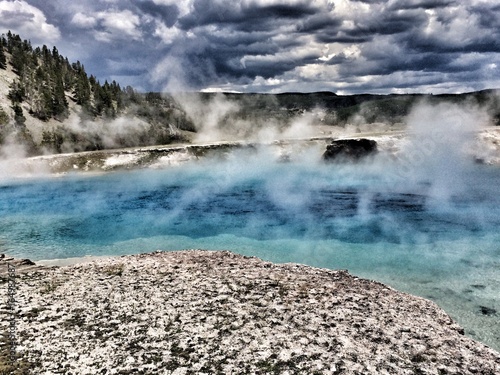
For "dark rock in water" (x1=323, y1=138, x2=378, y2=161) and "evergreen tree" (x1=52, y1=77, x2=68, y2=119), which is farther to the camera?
"evergreen tree" (x1=52, y1=77, x2=68, y2=119)

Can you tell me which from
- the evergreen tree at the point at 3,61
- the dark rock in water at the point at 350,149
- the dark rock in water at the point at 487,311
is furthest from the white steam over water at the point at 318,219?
the evergreen tree at the point at 3,61

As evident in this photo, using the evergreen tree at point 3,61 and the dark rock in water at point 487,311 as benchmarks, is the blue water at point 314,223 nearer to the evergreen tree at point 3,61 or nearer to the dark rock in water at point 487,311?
the dark rock in water at point 487,311

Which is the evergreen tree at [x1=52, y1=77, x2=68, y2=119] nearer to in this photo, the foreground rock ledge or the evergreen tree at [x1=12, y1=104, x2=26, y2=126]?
the evergreen tree at [x1=12, y1=104, x2=26, y2=126]

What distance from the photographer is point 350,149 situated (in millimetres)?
84562

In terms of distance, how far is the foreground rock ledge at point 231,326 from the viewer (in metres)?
11.3

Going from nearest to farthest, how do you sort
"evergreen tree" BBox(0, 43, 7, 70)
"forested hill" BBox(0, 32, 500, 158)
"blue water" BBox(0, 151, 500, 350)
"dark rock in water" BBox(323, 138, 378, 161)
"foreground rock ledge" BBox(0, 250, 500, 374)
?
"foreground rock ledge" BBox(0, 250, 500, 374), "blue water" BBox(0, 151, 500, 350), "dark rock in water" BBox(323, 138, 378, 161), "forested hill" BBox(0, 32, 500, 158), "evergreen tree" BBox(0, 43, 7, 70)

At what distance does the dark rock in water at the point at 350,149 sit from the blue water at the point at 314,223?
526 inches

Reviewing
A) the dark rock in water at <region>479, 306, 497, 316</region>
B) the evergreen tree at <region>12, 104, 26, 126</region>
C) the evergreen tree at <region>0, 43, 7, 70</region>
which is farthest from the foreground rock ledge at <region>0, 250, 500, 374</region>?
the evergreen tree at <region>0, 43, 7, 70</region>

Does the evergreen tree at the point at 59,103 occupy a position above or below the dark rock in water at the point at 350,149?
above

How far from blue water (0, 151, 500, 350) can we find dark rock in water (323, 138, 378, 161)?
13371 millimetres

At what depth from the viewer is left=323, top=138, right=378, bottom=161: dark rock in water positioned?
269ft

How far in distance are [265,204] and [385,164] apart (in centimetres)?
4043

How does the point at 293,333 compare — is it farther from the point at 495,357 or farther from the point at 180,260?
the point at 180,260

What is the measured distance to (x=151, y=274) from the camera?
18.5 m
